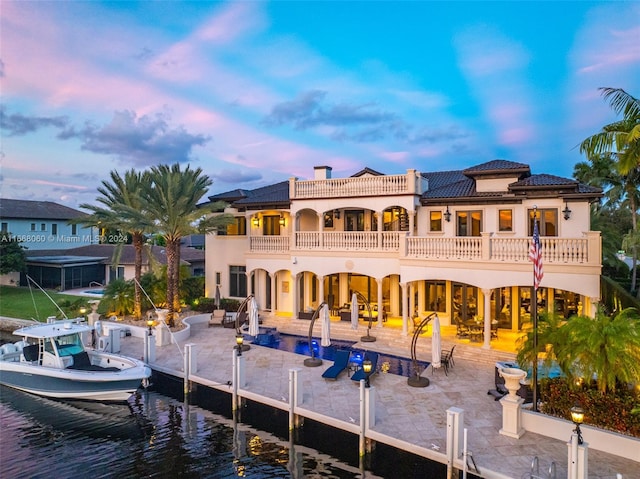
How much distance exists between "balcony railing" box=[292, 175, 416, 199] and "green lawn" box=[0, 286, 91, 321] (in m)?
17.2

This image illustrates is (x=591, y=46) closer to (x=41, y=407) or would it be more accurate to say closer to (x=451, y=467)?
(x=451, y=467)

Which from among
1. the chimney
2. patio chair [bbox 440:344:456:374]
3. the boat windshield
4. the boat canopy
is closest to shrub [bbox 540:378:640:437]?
patio chair [bbox 440:344:456:374]

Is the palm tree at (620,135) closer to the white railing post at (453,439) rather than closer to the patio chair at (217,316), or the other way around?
the white railing post at (453,439)

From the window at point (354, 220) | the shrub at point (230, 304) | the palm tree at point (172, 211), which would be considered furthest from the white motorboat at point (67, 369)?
the window at point (354, 220)

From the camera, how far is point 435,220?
23047mm

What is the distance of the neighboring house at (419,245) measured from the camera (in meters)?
18.0

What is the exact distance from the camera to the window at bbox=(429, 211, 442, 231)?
22938mm

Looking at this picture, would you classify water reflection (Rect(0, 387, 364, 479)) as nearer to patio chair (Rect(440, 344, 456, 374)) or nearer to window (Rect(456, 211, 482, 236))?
patio chair (Rect(440, 344, 456, 374))

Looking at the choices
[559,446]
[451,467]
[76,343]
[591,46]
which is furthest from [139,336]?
[591,46]

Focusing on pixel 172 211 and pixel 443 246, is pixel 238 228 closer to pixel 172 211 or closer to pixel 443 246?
pixel 172 211

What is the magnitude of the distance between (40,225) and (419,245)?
152ft

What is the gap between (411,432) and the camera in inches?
429

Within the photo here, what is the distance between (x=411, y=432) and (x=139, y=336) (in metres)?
17.3

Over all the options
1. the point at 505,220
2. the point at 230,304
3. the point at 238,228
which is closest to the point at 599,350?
the point at 505,220
